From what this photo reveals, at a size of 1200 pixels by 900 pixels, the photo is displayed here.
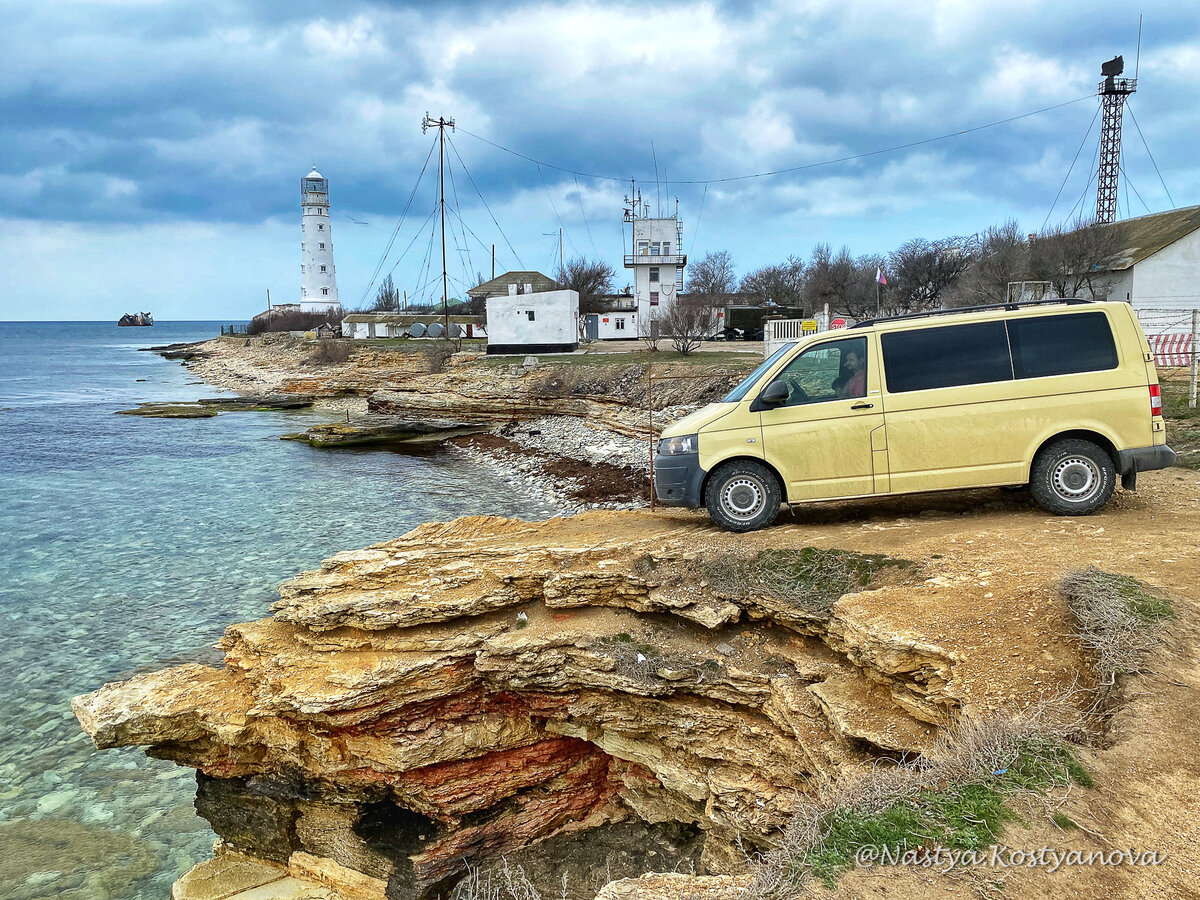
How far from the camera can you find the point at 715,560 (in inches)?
299

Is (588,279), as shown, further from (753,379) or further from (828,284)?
(753,379)

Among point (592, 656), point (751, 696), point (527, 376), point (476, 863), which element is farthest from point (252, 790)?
point (527, 376)

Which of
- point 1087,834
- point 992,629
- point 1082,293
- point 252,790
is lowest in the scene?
point 252,790

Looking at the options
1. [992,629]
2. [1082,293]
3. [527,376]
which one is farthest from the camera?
[527,376]

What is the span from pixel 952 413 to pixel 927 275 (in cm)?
5165

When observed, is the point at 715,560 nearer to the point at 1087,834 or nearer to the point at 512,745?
the point at 512,745

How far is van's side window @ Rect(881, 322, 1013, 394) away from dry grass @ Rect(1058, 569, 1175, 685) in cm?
278

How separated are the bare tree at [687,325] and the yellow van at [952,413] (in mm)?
29804

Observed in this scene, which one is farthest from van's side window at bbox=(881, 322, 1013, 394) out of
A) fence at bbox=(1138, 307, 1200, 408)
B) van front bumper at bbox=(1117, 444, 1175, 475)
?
fence at bbox=(1138, 307, 1200, 408)

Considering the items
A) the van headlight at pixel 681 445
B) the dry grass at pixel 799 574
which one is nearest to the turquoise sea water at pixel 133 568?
the dry grass at pixel 799 574

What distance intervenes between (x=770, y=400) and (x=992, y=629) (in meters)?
3.41

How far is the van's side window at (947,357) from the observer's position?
309 inches

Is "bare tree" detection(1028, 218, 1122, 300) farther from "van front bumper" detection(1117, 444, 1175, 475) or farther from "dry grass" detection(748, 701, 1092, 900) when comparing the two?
"dry grass" detection(748, 701, 1092, 900)

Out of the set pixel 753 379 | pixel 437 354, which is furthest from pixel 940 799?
pixel 437 354
